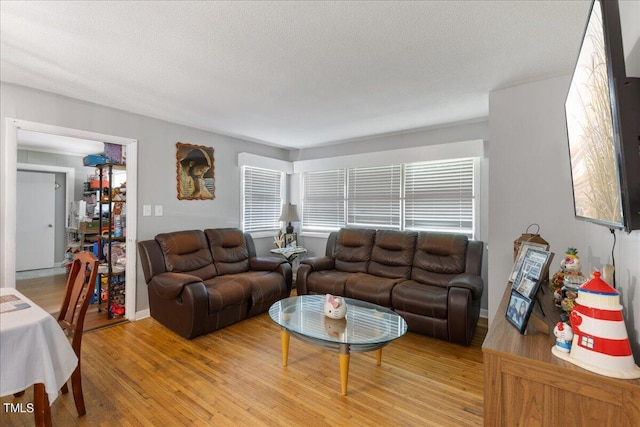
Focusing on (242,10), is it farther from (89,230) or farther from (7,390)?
(89,230)

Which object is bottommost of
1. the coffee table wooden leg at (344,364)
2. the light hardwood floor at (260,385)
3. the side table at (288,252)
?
the light hardwood floor at (260,385)

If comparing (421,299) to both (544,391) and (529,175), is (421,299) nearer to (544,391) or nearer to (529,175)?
(529,175)

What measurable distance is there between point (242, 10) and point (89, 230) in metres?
4.27

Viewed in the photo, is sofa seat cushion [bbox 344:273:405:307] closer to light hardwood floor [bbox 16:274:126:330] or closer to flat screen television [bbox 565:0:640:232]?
flat screen television [bbox 565:0:640:232]

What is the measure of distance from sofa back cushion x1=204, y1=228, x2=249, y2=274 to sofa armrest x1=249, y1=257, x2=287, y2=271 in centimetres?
8

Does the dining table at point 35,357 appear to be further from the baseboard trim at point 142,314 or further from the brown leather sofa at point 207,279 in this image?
the baseboard trim at point 142,314

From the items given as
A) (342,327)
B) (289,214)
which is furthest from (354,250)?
(342,327)

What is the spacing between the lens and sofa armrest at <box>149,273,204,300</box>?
9.42 ft

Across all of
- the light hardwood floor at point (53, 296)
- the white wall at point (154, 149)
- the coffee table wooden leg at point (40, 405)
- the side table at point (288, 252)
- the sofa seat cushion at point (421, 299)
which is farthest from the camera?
the side table at point (288, 252)

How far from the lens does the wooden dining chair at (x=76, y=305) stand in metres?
1.83

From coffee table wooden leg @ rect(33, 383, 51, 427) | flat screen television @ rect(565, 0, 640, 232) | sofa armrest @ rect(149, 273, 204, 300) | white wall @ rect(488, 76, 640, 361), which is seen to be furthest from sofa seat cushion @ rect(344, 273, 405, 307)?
coffee table wooden leg @ rect(33, 383, 51, 427)

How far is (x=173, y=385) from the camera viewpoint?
7.05 feet

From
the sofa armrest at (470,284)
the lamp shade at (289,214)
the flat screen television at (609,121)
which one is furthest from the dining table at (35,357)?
the lamp shade at (289,214)

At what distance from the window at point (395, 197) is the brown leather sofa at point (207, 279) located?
1.38m
